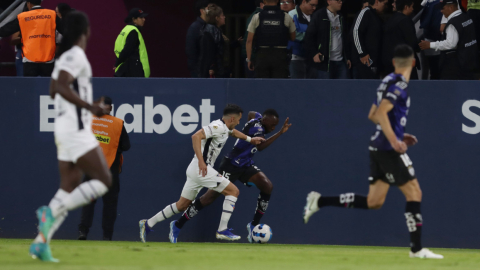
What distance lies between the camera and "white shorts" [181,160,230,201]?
9844 mm

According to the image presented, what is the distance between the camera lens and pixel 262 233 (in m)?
10.1

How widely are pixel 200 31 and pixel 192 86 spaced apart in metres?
1.54

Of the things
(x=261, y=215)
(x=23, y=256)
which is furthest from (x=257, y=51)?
(x=23, y=256)

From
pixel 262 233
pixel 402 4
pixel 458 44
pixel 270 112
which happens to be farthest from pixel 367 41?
pixel 262 233

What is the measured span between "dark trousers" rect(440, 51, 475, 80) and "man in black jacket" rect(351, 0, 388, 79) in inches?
42.2

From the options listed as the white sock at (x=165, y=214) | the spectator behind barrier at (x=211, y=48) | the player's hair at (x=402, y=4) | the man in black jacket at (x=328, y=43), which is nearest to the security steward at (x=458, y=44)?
the player's hair at (x=402, y=4)

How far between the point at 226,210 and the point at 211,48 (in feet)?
10.1

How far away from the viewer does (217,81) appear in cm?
1058

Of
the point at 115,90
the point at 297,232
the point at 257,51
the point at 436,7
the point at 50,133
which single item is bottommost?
the point at 297,232

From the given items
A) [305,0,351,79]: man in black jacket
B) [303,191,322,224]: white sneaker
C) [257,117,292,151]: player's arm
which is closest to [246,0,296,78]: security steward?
[305,0,351,79]: man in black jacket

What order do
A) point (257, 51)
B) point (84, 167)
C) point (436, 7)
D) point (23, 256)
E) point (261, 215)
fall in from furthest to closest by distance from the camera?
point (436, 7) < point (257, 51) < point (261, 215) < point (23, 256) < point (84, 167)

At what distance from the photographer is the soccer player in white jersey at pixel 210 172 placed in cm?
979

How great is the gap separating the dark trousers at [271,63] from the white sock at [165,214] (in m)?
2.58

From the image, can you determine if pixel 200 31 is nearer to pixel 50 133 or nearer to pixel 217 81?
pixel 217 81
